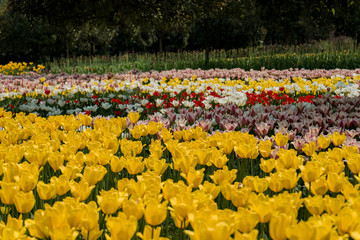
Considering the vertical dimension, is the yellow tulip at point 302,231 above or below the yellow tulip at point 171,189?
above

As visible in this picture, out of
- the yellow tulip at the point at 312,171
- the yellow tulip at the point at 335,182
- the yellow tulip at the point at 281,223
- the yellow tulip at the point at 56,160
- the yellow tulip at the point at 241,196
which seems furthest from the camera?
the yellow tulip at the point at 56,160

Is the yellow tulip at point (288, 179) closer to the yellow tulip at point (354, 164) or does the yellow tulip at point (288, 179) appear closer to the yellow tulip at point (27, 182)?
the yellow tulip at point (354, 164)

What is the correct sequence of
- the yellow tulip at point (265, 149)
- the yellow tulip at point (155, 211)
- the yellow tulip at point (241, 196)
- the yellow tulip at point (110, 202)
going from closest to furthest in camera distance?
1. the yellow tulip at point (155, 211)
2. the yellow tulip at point (110, 202)
3. the yellow tulip at point (241, 196)
4. the yellow tulip at point (265, 149)

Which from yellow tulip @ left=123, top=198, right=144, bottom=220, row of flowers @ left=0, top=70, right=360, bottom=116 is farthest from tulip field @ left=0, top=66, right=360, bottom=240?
row of flowers @ left=0, top=70, right=360, bottom=116

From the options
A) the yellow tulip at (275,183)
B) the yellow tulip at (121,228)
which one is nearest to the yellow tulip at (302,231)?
the yellow tulip at (121,228)

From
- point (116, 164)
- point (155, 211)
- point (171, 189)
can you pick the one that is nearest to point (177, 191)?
point (171, 189)

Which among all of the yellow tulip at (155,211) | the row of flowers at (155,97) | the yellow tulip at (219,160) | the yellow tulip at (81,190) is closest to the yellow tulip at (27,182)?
the yellow tulip at (81,190)

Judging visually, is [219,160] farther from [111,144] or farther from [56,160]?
[56,160]

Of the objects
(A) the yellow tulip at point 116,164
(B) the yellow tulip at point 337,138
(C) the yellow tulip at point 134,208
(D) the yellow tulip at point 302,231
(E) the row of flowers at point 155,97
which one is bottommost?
(E) the row of flowers at point 155,97

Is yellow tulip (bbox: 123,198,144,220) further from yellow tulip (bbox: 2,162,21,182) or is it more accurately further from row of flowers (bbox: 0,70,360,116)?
row of flowers (bbox: 0,70,360,116)

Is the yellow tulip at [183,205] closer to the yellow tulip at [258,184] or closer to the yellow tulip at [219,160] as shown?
the yellow tulip at [258,184]

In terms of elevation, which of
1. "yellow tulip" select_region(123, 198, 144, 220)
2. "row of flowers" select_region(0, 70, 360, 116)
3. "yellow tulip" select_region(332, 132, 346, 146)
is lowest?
"row of flowers" select_region(0, 70, 360, 116)

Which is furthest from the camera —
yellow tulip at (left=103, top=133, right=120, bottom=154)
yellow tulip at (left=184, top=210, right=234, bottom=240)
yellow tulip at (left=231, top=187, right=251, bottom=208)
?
yellow tulip at (left=103, top=133, right=120, bottom=154)

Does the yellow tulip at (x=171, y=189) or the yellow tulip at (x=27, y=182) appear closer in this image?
the yellow tulip at (x=171, y=189)
